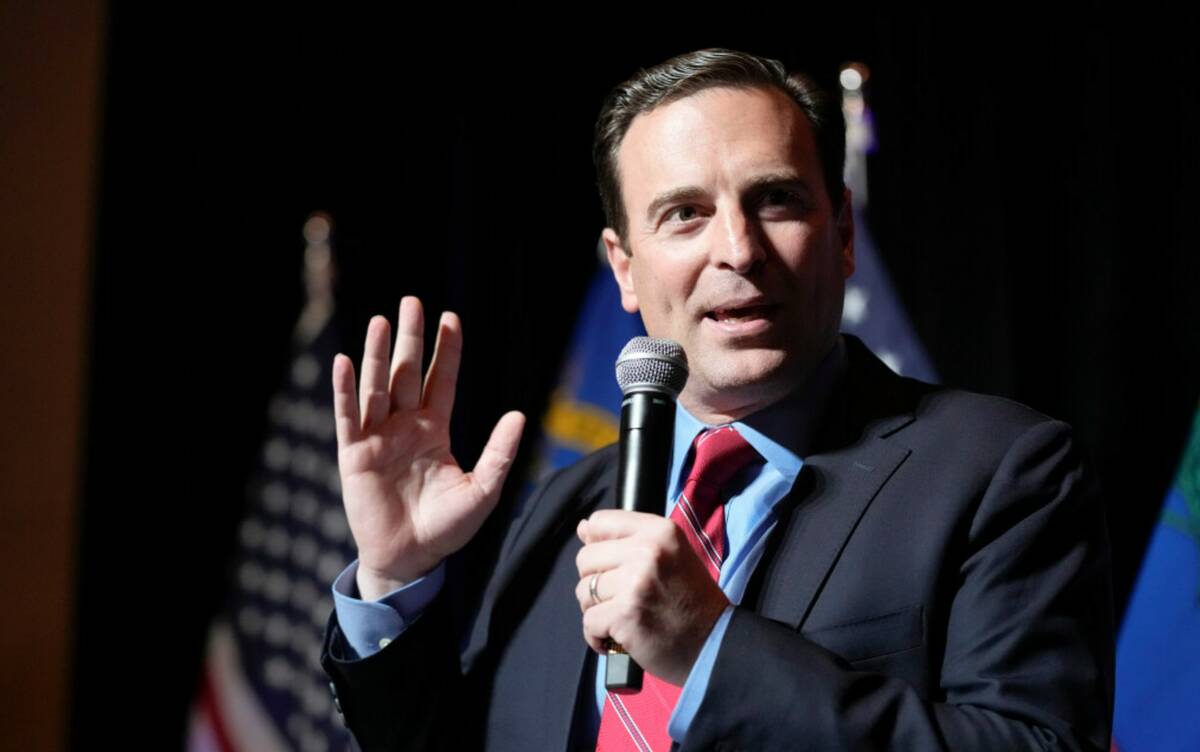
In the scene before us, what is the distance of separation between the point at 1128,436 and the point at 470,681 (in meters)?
1.87

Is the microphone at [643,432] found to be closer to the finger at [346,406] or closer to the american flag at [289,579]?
the finger at [346,406]

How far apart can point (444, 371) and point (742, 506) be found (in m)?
0.48

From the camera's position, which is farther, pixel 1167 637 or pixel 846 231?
pixel 1167 637

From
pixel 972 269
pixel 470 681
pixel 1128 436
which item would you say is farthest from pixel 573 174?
pixel 470 681

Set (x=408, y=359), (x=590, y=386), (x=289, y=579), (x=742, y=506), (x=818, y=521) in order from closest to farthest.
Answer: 1. (x=818, y=521)
2. (x=742, y=506)
3. (x=408, y=359)
4. (x=590, y=386)
5. (x=289, y=579)

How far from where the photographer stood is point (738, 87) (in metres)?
1.66

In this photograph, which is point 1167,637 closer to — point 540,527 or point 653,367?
point 540,527

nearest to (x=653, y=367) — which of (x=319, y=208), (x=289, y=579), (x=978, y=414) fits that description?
(x=978, y=414)

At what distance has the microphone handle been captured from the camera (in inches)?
46.7

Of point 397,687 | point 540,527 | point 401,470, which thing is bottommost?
point 397,687

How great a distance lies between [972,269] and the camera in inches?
121

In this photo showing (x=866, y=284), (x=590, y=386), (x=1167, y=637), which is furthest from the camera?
(x=590, y=386)

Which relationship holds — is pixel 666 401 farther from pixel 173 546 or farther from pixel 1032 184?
pixel 173 546

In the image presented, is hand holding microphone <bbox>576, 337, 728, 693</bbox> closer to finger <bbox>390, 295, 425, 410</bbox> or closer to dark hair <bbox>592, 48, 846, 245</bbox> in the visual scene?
finger <bbox>390, 295, 425, 410</bbox>
